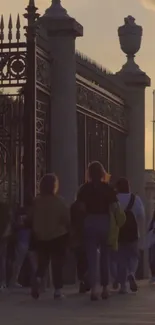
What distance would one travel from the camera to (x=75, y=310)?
43.3 ft

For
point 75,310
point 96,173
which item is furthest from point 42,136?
point 75,310

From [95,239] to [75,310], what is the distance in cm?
176

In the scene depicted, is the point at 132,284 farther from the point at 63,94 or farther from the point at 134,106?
the point at 134,106

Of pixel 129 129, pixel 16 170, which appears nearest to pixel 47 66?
pixel 16 170

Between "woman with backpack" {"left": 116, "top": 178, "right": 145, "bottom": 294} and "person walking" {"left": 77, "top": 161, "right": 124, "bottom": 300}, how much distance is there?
1253 millimetres

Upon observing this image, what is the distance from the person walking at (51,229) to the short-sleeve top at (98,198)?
0.26m

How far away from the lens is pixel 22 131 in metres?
17.0

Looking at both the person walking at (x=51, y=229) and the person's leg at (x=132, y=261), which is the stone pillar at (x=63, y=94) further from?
the person walking at (x=51, y=229)

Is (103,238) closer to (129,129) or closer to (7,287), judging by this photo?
(7,287)

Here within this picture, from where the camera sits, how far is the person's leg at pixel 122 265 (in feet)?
53.1

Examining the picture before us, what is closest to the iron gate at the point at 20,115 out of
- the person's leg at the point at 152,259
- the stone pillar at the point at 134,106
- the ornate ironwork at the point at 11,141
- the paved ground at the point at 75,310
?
the ornate ironwork at the point at 11,141

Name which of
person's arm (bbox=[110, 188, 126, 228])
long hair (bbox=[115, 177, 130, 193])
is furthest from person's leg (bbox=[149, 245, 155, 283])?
person's arm (bbox=[110, 188, 126, 228])

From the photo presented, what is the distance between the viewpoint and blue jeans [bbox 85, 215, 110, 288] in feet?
48.5

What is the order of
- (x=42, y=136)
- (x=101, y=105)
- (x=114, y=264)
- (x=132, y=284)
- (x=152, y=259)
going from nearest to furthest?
1. (x=132, y=284)
2. (x=114, y=264)
3. (x=42, y=136)
4. (x=152, y=259)
5. (x=101, y=105)
